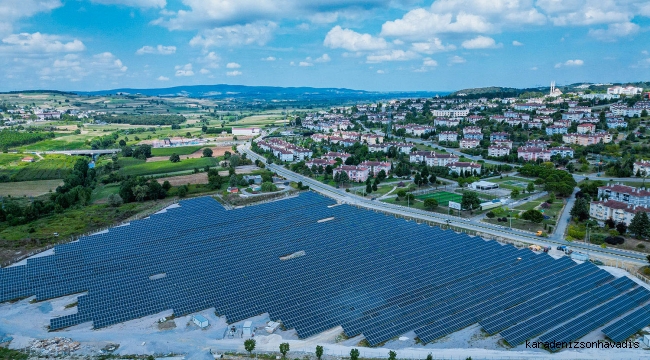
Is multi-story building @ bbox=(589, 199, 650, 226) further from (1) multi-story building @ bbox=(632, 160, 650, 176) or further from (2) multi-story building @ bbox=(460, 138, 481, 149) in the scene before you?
(2) multi-story building @ bbox=(460, 138, 481, 149)

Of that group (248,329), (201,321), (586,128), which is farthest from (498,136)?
(201,321)

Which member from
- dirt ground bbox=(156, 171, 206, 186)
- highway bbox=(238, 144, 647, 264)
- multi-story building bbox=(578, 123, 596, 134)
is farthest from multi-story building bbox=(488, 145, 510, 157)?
dirt ground bbox=(156, 171, 206, 186)

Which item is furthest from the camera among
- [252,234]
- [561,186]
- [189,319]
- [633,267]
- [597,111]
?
[597,111]

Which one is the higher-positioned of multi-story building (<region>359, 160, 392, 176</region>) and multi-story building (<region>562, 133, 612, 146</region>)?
multi-story building (<region>562, 133, 612, 146</region>)

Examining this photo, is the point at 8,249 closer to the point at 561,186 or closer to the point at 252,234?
the point at 252,234

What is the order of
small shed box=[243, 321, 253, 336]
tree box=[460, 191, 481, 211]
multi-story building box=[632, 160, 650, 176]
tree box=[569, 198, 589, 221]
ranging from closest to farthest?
small shed box=[243, 321, 253, 336] < tree box=[569, 198, 589, 221] < tree box=[460, 191, 481, 211] < multi-story building box=[632, 160, 650, 176]

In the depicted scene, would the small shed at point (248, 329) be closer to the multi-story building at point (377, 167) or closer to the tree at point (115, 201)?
the tree at point (115, 201)

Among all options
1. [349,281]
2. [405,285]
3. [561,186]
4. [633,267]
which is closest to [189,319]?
[349,281]
